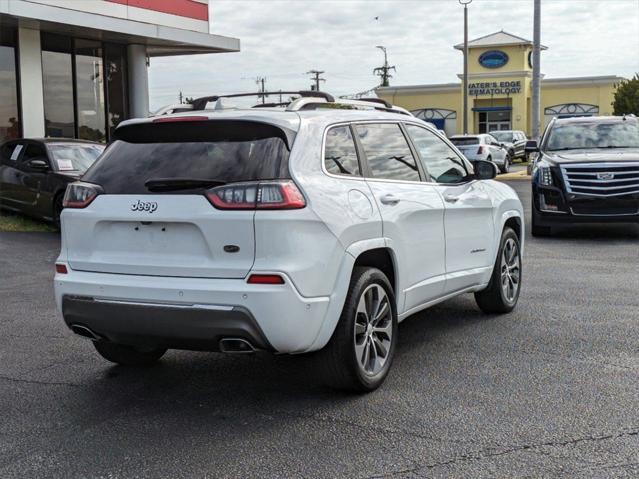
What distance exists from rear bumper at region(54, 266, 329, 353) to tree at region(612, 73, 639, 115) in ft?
187

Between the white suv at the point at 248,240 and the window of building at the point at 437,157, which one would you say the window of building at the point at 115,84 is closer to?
the window of building at the point at 437,157

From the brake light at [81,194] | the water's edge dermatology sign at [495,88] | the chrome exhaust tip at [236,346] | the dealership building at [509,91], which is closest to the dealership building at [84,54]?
the brake light at [81,194]

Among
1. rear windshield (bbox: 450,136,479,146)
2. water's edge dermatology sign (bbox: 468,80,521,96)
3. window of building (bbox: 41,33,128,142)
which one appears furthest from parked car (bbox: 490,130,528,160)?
window of building (bbox: 41,33,128,142)

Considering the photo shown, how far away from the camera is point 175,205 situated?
177 inches

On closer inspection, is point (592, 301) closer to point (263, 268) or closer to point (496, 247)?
point (496, 247)

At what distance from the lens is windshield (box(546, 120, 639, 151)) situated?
42.8 ft

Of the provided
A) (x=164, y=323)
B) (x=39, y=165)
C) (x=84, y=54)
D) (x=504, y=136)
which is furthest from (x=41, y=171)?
(x=504, y=136)

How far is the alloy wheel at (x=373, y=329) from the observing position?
16.2 feet

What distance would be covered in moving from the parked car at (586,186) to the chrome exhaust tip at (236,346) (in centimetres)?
866

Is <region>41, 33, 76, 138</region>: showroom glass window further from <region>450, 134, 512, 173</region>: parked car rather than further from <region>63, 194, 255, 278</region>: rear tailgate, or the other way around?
<region>63, 194, 255, 278</region>: rear tailgate

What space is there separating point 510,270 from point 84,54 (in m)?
15.1

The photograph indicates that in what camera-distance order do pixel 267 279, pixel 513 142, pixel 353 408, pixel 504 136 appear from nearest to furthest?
pixel 267 279 → pixel 353 408 → pixel 513 142 → pixel 504 136

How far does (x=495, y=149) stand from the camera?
3011 centimetres

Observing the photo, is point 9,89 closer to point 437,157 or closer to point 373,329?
point 437,157
